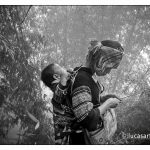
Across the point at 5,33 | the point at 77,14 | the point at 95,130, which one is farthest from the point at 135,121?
the point at 5,33

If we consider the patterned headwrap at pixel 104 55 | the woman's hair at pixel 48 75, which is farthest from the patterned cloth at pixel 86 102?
the woman's hair at pixel 48 75

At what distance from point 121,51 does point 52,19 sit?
119 cm

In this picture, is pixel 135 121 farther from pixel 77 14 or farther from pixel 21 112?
pixel 77 14

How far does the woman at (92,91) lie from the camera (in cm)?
173

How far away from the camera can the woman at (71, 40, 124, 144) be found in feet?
5.69

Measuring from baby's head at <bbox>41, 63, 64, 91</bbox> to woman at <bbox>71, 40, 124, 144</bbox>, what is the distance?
0.24 metres

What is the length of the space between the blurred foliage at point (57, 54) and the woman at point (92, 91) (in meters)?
0.38

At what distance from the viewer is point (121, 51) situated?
2.02 meters

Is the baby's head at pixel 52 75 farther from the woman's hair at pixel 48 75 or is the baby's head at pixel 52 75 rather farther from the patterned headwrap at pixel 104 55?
the patterned headwrap at pixel 104 55
